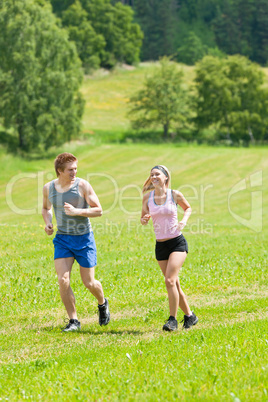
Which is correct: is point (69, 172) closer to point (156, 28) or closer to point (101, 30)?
point (101, 30)

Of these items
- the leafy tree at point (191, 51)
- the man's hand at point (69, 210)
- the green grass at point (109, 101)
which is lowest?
the green grass at point (109, 101)

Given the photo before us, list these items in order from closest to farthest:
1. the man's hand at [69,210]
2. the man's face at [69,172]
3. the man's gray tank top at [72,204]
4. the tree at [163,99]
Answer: the man's hand at [69,210] < the man's face at [69,172] < the man's gray tank top at [72,204] < the tree at [163,99]

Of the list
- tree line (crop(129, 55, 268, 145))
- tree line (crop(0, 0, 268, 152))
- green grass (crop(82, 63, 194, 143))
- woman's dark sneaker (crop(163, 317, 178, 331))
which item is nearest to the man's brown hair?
woman's dark sneaker (crop(163, 317, 178, 331))

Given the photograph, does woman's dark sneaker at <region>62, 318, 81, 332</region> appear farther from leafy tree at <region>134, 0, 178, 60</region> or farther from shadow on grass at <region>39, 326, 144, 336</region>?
leafy tree at <region>134, 0, 178, 60</region>

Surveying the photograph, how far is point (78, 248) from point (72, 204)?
72cm

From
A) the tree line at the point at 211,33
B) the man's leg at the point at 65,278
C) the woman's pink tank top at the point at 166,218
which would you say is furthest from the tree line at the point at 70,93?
the tree line at the point at 211,33

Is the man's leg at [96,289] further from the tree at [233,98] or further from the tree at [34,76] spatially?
the tree at [233,98]

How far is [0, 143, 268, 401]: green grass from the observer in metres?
5.47

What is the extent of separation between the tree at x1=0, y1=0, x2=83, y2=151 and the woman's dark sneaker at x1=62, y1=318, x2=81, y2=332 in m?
40.7

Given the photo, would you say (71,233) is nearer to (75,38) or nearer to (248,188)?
(248,188)

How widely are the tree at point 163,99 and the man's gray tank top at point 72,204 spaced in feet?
178

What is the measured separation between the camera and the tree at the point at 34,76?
46.3 m

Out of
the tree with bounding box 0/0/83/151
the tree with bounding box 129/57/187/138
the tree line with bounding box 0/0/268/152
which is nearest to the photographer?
the tree with bounding box 0/0/83/151

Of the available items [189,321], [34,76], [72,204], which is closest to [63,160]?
[72,204]
